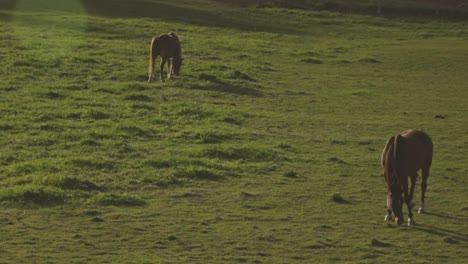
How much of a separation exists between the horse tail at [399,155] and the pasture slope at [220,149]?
0.76m

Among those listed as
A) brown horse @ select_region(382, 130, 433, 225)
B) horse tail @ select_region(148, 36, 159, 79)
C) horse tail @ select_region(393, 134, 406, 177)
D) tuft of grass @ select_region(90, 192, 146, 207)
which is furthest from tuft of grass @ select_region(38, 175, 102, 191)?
horse tail @ select_region(148, 36, 159, 79)

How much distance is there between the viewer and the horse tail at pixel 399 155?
42.2 ft

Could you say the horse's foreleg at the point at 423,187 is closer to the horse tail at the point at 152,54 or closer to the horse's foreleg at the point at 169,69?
the horse tail at the point at 152,54

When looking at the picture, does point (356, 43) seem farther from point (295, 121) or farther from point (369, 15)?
point (295, 121)

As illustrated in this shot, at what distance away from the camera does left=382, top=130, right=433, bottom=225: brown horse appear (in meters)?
12.8

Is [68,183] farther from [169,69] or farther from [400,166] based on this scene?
[169,69]

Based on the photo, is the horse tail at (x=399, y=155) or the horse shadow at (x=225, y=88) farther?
the horse shadow at (x=225, y=88)

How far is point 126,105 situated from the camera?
2181 centimetres

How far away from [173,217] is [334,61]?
20.1 m

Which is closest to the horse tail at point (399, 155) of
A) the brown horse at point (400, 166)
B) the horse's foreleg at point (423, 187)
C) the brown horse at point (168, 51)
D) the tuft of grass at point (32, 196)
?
the brown horse at point (400, 166)

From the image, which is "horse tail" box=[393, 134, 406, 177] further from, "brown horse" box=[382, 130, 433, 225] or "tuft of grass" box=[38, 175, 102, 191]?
"tuft of grass" box=[38, 175, 102, 191]

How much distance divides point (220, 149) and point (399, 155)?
512cm

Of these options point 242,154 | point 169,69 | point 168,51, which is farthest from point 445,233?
point 169,69

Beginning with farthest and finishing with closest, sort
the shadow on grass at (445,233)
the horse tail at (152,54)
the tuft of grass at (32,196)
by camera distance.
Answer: the horse tail at (152,54) < the tuft of grass at (32,196) < the shadow on grass at (445,233)
